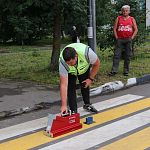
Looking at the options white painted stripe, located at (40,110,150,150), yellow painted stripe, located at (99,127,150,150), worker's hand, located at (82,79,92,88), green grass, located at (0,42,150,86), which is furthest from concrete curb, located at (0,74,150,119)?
yellow painted stripe, located at (99,127,150,150)

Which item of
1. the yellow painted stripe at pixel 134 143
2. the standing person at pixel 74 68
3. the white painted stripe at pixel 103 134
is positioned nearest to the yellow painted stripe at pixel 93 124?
the white painted stripe at pixel 103 134

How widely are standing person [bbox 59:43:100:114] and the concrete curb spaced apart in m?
1.22

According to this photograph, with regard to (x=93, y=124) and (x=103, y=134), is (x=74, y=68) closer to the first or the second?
(x=93, y=124)

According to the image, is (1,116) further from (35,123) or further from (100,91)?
(100,91)

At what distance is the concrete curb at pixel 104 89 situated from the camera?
297 inches

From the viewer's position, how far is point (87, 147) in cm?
560

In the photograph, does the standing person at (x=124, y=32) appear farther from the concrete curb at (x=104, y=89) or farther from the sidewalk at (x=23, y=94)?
the sidewalk at (x=23, y=94)

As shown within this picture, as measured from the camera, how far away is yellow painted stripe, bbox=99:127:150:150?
18.3ft

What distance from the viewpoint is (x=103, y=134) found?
6.18 m

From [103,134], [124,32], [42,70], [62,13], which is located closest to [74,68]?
[103,134]

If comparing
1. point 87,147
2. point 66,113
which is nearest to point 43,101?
point 66,113

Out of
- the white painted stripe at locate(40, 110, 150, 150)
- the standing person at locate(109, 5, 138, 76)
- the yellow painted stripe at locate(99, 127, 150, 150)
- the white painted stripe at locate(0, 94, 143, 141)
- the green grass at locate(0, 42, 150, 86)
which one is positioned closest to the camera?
the yellow painted stripe at locate(99, 127, 150, 150)

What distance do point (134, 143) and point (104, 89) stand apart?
152 inches

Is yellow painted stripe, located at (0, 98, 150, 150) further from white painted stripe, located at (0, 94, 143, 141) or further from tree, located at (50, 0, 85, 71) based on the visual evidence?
tree, located at (50, 0, 85, 71)
